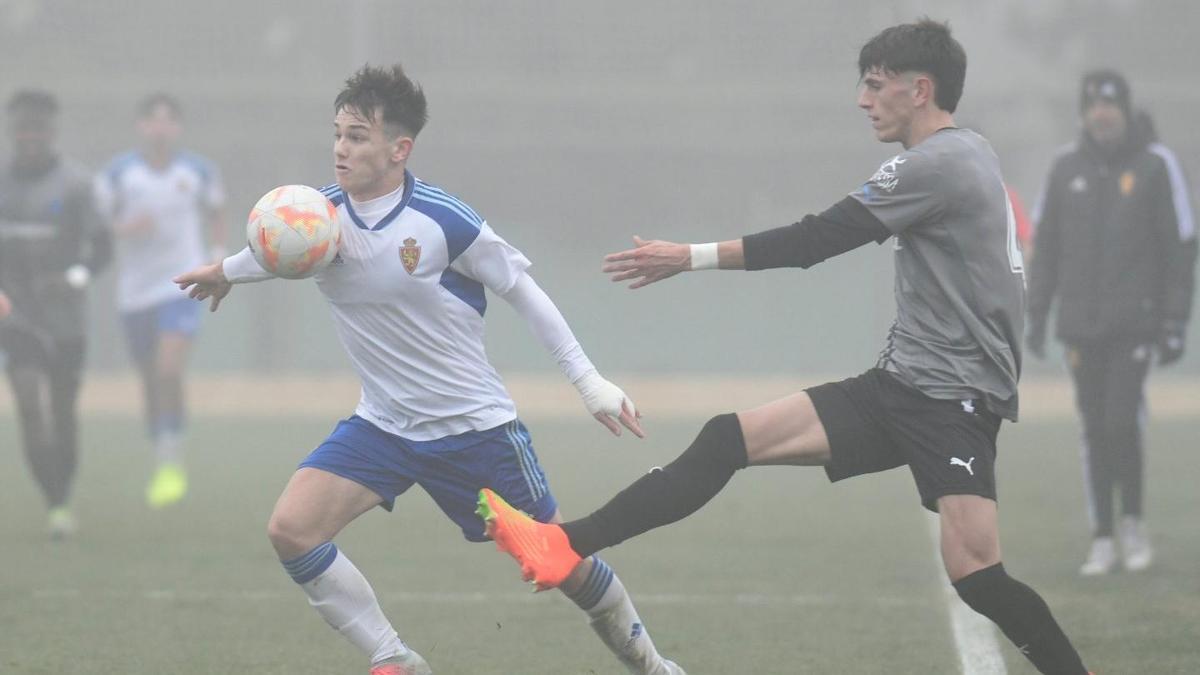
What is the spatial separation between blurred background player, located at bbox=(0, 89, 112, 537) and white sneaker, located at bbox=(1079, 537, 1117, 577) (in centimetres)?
561

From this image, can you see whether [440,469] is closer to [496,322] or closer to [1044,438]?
[1044,438]

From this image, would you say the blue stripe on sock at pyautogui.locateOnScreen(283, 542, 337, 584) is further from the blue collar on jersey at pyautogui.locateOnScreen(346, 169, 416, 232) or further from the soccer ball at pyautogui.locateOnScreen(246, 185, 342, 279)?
the blue collar on jersey at pyautogui.locateOnScreen(346, 169, 416, 232)

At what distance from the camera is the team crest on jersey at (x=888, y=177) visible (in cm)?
501

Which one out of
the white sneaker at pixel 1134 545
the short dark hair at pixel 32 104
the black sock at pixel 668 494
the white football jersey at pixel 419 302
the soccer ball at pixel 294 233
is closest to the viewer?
the black sock at pixel 668 494

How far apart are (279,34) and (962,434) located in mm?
23066

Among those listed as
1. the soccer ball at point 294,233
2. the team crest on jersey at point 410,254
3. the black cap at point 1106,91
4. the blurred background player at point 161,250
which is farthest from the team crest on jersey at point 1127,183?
the blurred background player at point 161,250

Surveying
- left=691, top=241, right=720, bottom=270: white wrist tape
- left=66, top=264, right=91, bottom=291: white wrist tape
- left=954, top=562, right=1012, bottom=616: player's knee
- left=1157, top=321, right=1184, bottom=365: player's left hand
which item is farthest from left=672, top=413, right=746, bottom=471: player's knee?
left=66, top=264, right=91, bottom=291: white wrist tape

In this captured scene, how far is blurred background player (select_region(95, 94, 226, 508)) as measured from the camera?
11727 millimetres

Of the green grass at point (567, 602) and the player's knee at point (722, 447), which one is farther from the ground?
the player's knee at point (722, 447)

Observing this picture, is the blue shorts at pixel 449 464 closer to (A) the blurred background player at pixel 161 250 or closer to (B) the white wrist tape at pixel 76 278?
(B) the white wrist tape at pixel 76 278

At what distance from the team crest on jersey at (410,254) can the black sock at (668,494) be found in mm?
1008

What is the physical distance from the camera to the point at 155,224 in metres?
12.5

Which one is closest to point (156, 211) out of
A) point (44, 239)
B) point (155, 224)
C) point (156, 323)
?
point (155, 224)

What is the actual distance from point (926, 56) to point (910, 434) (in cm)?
112
